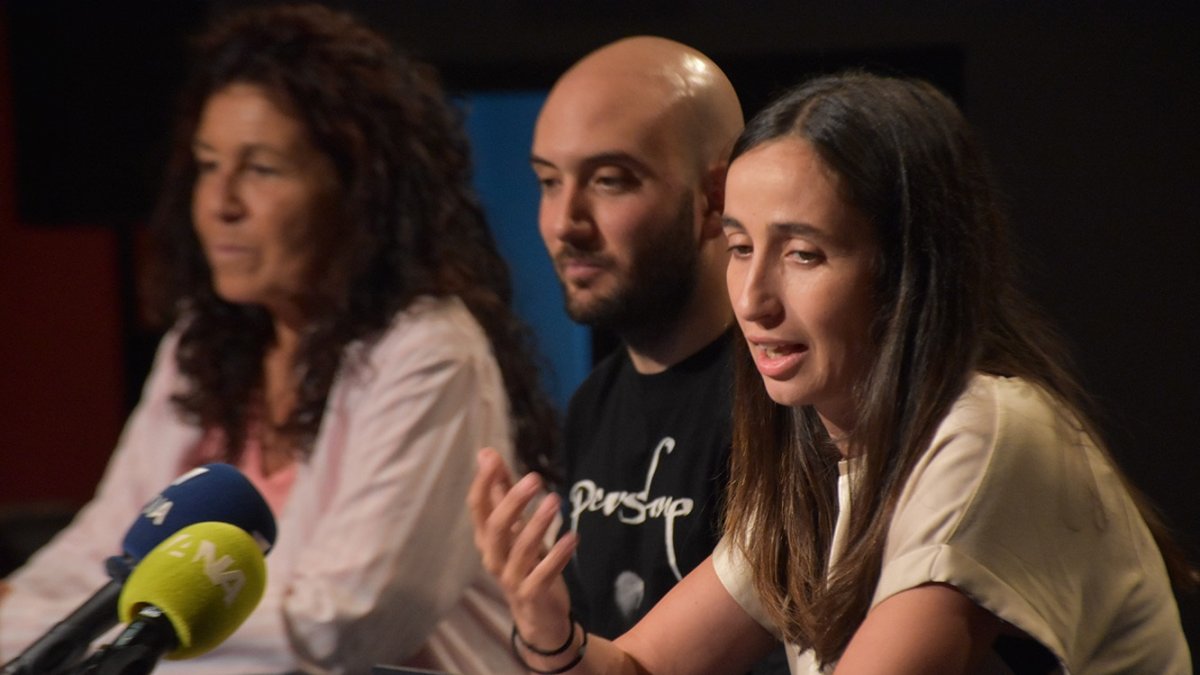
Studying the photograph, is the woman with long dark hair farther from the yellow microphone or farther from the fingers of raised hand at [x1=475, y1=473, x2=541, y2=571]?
the yellow microphone

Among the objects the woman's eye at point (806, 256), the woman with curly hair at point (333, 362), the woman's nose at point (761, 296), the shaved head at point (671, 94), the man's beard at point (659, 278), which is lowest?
the woman with curly hair at point (333, 362)

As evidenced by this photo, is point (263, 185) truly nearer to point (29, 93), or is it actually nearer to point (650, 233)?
point (650, 233)

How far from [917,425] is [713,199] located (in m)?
0.55

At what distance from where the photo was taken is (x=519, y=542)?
136 centimetres

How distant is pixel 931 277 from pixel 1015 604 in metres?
0.28

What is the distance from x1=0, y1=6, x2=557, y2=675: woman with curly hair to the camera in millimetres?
2121

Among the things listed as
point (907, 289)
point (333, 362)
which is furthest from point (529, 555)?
point (333, 362)

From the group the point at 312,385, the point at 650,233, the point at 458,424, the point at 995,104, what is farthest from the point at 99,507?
the point at 995,104

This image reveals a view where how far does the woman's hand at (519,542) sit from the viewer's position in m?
1.34

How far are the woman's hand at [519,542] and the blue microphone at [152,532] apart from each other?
26 centimetres

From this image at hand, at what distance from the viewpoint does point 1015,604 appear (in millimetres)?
1213

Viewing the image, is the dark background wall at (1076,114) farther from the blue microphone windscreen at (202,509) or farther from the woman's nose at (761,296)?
the blue microphone windscreen at (202,509)

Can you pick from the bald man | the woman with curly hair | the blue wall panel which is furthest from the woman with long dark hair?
the blue wall panel

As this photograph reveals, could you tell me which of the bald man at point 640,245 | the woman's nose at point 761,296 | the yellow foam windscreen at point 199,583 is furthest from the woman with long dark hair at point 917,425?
the bald man at point 640,245
